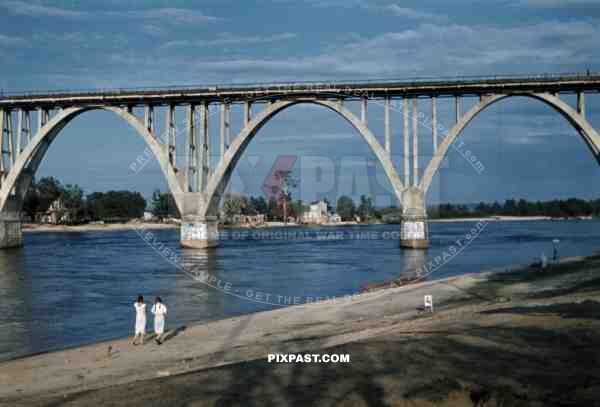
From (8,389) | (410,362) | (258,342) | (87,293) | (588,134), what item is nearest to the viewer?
(410,362)

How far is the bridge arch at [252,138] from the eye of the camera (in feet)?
205

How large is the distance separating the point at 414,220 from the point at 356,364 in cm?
5127

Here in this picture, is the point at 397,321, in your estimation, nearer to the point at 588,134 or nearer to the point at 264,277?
the point at 264,277

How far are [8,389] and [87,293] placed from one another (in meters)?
22.7

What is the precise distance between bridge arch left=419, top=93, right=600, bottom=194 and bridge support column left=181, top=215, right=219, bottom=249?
76.3 feet

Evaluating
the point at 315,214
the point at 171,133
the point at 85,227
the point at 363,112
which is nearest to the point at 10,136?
the point at 171,133

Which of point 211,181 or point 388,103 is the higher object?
point 388,103

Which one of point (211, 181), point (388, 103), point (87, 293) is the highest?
point (388, 103)

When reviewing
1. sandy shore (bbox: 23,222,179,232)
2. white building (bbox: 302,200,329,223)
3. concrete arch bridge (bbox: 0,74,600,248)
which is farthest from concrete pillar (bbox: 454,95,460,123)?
white building (bbox: 302,200,329,223)

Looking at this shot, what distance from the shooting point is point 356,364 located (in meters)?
13.5

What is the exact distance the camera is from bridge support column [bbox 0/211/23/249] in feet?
249

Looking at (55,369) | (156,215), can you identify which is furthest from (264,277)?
(156,215)

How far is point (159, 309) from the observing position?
2073 cm

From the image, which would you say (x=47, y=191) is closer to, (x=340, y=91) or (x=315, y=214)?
(x=315, y=214)
